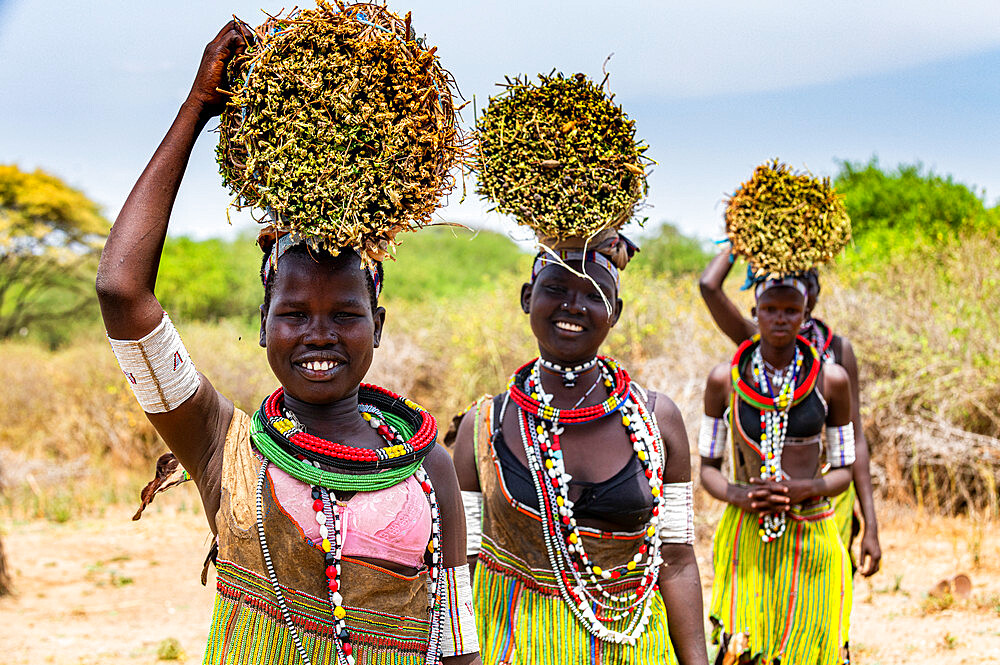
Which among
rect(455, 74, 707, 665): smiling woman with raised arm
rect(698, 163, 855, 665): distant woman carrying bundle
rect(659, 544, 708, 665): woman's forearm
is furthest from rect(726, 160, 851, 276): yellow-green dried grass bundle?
rect(659, 544, 708, 665): woman's forearm

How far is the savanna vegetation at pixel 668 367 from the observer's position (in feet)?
28.8

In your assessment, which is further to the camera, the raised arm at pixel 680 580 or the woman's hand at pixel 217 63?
the raised arm at pixel 680 580

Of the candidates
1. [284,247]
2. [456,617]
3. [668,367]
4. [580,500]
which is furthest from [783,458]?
[668,367]

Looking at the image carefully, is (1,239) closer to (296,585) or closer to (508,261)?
(508,261)

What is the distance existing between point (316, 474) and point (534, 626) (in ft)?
4.08

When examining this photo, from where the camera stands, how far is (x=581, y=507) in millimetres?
2820

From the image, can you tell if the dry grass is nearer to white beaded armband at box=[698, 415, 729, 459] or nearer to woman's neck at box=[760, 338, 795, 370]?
white beaded armband at box=[698, 415, 729, 459]

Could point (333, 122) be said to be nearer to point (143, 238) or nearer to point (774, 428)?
point (143, 238)

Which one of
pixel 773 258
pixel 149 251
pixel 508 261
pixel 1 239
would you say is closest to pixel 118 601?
pixel 773 258

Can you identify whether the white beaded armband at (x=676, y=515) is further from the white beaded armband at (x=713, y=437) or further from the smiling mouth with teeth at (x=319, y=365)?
the white beaded armband at (x=713, y=437)

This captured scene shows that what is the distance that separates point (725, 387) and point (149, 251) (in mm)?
3288

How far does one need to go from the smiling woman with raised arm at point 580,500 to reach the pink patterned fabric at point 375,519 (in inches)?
35.4

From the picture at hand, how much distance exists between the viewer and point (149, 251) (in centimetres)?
173

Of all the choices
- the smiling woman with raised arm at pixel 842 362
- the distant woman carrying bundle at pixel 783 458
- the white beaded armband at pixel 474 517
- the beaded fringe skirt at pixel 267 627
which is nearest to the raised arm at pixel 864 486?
the smiling woman with raised arm at pixel 842 362
